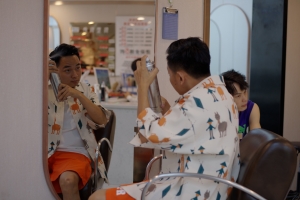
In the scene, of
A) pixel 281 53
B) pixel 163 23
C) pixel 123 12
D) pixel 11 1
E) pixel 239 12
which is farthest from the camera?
pixel 239 12

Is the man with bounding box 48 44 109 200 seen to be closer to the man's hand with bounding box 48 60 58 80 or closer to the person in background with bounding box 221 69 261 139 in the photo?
the man's hand with bounding box 48 60 58 80

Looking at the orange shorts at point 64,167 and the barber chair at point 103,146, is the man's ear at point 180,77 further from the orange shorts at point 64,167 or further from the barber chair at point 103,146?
the orange shorts at point 64,167

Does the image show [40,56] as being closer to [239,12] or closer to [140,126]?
[140,126]

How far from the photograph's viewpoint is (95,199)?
1.76 meters

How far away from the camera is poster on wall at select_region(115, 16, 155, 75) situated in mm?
2400

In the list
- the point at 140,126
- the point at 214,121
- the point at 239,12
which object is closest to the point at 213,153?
the point at 214,121

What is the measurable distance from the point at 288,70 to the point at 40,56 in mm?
A: 2552

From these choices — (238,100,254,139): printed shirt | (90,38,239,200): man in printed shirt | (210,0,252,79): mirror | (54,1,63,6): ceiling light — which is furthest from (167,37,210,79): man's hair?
(210,0,252,79): mirror

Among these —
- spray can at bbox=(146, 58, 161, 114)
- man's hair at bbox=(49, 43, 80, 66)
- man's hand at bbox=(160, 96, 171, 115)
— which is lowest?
man's hand at bbox=(160, 96, 171, 115)

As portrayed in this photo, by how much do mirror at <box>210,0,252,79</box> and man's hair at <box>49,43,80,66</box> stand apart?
2697 mm

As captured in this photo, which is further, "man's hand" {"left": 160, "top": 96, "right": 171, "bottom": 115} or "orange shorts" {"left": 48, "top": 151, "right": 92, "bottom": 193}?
"man's hand" {"left": 160, "top": 96, "right": 171, "bottom": 115}

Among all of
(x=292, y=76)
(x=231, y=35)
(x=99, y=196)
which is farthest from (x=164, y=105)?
(x=231, y=35)

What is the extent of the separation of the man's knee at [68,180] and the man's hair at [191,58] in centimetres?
76

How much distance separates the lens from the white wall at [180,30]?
2499mm
